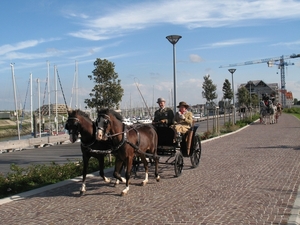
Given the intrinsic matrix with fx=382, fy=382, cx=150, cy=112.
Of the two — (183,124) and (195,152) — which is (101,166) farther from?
(195,152)

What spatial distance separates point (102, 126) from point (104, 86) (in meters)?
8.16

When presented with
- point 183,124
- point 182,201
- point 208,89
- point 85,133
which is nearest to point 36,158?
point 183,124

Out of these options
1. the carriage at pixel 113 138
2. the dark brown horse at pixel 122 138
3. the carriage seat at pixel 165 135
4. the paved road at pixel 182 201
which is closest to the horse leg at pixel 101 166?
the carriage at pixel 113 138

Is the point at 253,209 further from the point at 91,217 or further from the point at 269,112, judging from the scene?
the point at 269,112

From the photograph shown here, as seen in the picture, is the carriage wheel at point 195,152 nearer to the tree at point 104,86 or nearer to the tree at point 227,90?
the tree at point 104,86

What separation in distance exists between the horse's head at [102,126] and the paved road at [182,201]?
1.28m

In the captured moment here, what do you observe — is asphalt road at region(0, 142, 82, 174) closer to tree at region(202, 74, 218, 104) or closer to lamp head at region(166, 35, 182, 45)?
lamp head at region(166, 35, 182, 45)

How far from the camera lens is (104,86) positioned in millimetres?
15906

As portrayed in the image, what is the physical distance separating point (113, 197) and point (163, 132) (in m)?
2.97

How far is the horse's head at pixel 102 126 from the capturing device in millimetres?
7774

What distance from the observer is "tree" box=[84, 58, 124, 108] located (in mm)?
15763

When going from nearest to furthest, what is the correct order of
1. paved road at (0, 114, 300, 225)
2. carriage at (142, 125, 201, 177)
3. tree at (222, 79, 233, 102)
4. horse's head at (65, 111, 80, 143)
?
paved road at (0, 114, 300, 225)
horse's head at (65, 111, 80, 143)
carriage at (142, 125, 201, 177)
tree at (222, 79, 233, 102)

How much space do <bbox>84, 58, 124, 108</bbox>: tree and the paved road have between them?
572 cm

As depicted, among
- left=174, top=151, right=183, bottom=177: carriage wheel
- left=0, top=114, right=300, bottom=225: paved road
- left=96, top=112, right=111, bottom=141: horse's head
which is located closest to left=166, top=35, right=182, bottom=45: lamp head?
left=0, top=114, right=300, bottom=225: paved road
